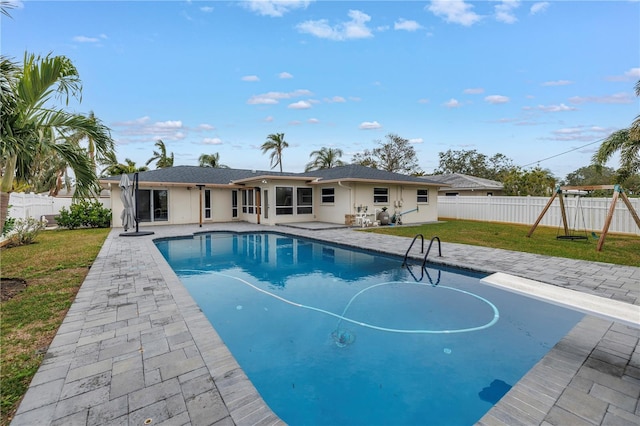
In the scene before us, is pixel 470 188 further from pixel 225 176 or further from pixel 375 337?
pixel 375 337

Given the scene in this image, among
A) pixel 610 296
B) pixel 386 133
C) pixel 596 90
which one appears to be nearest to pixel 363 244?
pixel 610 296

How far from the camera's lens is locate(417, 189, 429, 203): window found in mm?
19172

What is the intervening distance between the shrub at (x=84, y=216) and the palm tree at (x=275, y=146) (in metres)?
16.1

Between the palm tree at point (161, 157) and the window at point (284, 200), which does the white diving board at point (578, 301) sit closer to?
the window at point (284, 200)

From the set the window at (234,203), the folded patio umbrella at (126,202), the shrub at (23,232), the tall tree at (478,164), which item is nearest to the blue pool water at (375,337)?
the folded patio umbrella at (126,202)

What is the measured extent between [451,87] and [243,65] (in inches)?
456

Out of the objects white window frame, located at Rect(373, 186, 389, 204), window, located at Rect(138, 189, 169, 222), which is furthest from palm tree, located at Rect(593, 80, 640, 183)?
window, located at Rect(138, 189, 169, 222)

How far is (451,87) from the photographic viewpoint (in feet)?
56.8

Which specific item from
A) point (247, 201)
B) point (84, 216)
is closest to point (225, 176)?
point (247, 201)

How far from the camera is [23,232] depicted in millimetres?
10688

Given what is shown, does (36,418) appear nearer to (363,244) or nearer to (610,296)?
(610,296)

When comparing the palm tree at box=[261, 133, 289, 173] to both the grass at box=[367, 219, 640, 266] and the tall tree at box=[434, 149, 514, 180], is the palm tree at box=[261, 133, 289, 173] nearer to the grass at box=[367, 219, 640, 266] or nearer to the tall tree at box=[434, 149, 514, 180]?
the grass at box=[367, 219, 640, 266]

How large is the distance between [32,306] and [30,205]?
1448 centimetres

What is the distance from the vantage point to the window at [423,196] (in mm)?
19172
